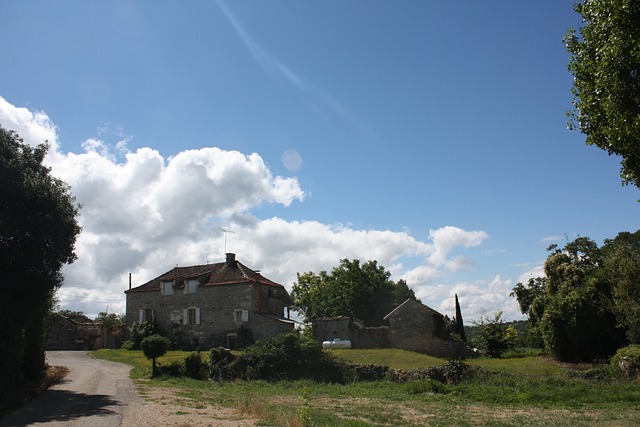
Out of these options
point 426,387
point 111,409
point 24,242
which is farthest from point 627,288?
point 24,242

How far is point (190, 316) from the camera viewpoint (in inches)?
1756

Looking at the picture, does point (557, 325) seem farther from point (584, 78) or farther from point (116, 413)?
point (116, 413)

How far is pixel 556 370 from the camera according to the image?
2577 cm

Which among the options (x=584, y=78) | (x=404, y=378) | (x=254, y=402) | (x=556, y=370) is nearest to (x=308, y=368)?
(x=404, y=378)

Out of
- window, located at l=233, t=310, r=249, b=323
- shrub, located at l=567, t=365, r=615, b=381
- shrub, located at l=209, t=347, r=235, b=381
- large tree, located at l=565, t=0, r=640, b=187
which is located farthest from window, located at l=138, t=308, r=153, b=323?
large tree, located at l=565, t=0, r=640, b=187

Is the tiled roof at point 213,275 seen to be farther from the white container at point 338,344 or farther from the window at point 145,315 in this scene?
the white container at point 338,344

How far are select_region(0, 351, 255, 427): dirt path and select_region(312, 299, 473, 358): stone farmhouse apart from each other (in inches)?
696

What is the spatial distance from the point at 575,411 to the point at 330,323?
23771mm

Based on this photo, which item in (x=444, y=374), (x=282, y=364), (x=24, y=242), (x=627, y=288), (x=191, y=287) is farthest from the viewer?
(x=191, y=287)

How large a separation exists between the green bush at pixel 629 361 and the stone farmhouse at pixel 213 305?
2340 cm

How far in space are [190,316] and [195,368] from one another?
16995mm

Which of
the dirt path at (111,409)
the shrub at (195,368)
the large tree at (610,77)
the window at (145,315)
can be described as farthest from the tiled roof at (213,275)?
the large tree at (610,77)

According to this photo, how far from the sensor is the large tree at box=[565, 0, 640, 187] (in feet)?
33.8

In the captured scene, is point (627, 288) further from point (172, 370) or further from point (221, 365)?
point (172, 370)
